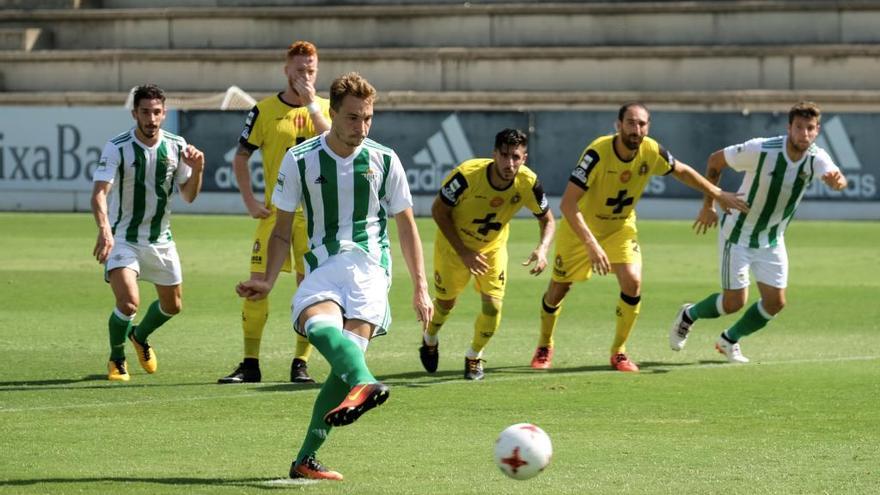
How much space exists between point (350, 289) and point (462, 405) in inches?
103

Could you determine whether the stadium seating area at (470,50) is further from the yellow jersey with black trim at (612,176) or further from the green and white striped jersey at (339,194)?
the green and white striped jersey at (339,194)

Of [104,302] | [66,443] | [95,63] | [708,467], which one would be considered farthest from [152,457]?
[95,63]

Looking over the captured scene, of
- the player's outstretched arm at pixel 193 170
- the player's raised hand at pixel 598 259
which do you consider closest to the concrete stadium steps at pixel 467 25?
the player's raised hand at pixel 598 259

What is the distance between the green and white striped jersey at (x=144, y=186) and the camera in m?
11.3

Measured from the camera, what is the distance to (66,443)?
8500mm

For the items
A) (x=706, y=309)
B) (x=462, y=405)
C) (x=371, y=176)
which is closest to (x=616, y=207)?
(x=706, y=309)

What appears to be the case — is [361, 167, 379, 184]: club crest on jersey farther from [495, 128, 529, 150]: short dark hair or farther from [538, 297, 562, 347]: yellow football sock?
[538, 297, 562, 347]: yellow football sock

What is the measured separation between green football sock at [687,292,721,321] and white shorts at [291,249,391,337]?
5.51 m

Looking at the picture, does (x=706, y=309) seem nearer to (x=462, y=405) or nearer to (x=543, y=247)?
(x=543, y=247)

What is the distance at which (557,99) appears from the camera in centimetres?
3303

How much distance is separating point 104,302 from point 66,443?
7.71 meters

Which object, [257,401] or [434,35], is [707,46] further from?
[257,401]

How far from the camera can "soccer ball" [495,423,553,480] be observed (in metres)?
6.90

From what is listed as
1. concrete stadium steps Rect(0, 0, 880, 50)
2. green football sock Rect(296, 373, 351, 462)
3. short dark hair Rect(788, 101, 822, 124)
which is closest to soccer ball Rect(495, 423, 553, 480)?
green football sock Rect(296, 373, 351, 462)
